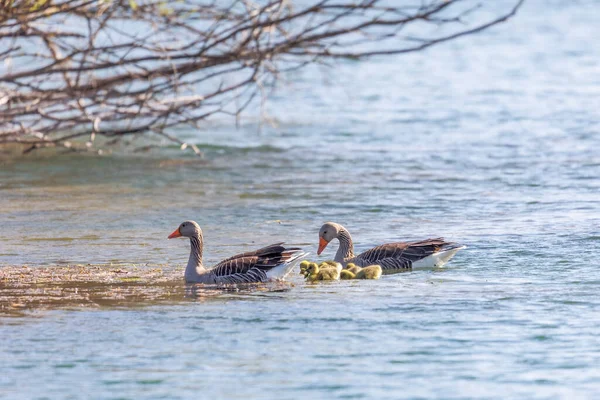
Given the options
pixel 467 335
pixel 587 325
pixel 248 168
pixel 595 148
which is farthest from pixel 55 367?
pixel 595 148

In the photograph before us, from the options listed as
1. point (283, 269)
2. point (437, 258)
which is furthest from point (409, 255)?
point (283, 269)

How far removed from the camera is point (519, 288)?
1011 cm

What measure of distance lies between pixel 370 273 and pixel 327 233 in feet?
3.54

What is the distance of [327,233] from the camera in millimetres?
11820

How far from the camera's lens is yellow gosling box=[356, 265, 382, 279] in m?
10.9

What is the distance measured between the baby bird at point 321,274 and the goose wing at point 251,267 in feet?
0.87

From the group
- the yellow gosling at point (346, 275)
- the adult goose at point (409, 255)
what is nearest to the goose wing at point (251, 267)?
the yellow gosling at point (346, 275)

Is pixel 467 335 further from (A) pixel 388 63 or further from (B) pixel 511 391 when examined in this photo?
(A) pixel 388 63

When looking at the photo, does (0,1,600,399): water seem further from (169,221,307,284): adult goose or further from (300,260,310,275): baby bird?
(169,221,307,284): adult goose

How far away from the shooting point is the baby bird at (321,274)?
10.8m

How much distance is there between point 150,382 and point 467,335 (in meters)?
2.42

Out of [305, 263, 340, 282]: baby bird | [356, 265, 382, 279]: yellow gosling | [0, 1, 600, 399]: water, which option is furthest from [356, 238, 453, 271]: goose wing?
[305, 263, 340, 282]: baby bird

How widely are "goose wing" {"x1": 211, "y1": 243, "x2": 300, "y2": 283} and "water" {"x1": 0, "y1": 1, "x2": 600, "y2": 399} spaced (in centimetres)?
32

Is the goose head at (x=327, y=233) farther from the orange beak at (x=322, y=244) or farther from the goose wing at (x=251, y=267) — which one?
the goose wing at (x=251, y=267)
